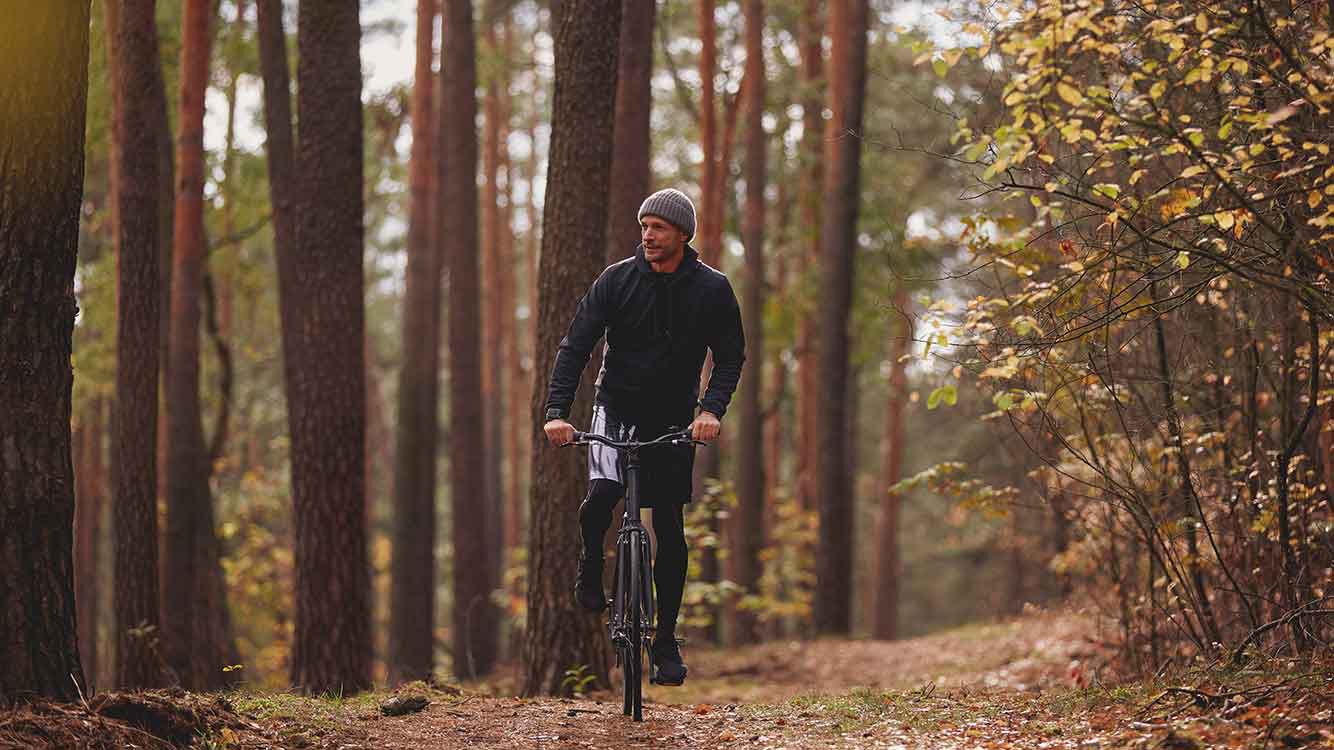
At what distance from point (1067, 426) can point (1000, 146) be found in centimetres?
334

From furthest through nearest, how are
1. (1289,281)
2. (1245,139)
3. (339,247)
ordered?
1. (339,247)
2. (1245,139)
3. (1289,281)

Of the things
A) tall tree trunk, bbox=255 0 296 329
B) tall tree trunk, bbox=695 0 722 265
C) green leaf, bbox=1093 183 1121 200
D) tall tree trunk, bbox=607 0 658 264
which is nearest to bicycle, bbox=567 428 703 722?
green leaf, bbox=1093 183 1121 200

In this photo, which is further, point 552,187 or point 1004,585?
point 1004,585

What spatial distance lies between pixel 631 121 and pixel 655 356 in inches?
212

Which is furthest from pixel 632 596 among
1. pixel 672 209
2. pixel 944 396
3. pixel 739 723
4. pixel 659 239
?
pixel 944 396

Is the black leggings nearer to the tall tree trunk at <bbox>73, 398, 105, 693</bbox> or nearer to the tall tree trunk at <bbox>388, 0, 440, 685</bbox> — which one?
the tall tree trunk at <bbox>388, 0, 440, 685</bbox>

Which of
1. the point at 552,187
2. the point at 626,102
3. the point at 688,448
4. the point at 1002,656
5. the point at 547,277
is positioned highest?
the point at 626,102

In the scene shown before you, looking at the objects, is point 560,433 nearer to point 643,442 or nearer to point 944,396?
point 643,442

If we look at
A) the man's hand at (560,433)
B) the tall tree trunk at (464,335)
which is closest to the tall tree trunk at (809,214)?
the tall tree trunk at (464,335)

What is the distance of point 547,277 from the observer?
9117 millimetres

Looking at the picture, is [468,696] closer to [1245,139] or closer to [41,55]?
[41,55]

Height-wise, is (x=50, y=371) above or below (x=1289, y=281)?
below

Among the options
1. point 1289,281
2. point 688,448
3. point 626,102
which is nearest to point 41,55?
point 688,448

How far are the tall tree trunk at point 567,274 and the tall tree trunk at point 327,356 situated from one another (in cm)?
208
